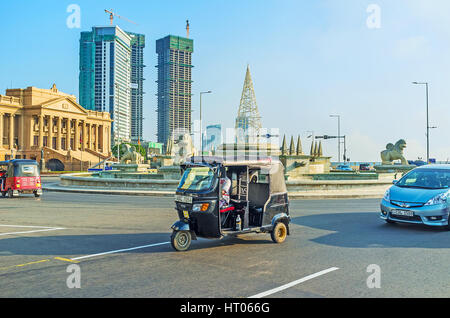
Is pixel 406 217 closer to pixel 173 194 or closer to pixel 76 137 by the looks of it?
pixel 173 194

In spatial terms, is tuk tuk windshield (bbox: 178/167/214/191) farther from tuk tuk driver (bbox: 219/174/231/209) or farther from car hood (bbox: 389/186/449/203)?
car hood (bbox: 389/186/449/203)

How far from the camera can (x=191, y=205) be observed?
791 centimetres

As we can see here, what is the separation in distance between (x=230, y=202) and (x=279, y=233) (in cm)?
141

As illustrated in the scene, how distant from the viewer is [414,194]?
33.7ft

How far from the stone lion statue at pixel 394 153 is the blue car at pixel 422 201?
27450mm

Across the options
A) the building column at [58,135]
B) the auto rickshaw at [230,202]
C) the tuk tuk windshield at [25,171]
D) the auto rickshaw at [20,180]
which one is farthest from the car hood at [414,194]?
the building column at [58,135]

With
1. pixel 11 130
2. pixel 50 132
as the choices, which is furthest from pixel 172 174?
pixel 50 132

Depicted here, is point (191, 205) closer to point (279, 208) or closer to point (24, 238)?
point (279, 208)

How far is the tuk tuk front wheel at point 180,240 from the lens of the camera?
7754 millimetres

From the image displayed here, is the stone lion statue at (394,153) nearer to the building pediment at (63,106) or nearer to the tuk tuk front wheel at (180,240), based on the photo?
the tuk tuk front wheel at (180,240)

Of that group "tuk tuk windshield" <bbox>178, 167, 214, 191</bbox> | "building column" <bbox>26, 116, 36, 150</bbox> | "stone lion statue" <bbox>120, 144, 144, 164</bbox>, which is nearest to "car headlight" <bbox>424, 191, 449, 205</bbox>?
"tuk tuk windshield" <bbox>178, 167, 214, 191</bbox>

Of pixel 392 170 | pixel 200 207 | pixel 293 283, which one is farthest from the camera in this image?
pixel 392 170

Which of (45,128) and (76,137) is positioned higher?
(45,128)

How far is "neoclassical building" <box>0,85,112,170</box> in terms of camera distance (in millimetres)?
91375
